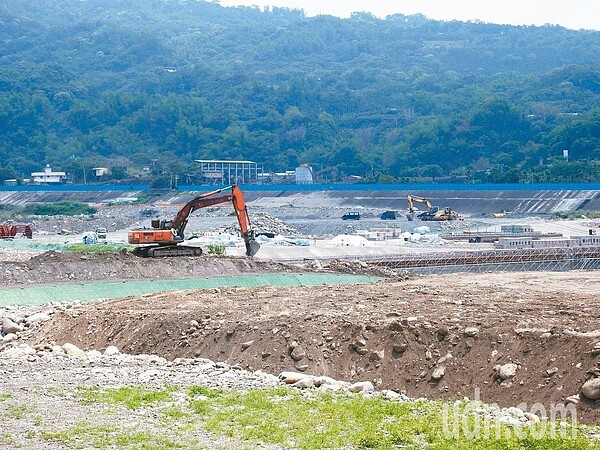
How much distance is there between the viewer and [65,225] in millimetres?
98438

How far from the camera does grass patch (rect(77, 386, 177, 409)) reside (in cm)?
1555

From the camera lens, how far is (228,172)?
15788 cm

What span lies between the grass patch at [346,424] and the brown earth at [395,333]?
2899 mm

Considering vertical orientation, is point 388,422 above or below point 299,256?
above

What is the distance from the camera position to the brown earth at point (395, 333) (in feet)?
58.6

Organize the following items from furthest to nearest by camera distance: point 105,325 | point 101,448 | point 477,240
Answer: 1. point 477,240
2. point 105,325
3. point 101,448

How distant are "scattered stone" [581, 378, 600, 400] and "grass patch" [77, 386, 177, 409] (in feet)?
19.0

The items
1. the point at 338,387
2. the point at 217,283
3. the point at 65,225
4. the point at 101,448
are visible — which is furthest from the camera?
the point at 65,225

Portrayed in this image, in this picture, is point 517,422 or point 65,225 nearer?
point 517,422

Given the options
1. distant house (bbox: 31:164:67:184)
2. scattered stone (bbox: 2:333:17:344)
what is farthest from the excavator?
distant house (bbox: 31:164:67:184)

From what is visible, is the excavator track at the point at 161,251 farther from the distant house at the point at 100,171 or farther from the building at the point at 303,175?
the distant house at the point at 100,171

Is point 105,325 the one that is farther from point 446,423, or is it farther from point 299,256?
point 299,256

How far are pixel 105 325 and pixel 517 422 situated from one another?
12.8 meters

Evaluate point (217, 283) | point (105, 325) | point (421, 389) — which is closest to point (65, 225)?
point (217, 283)
